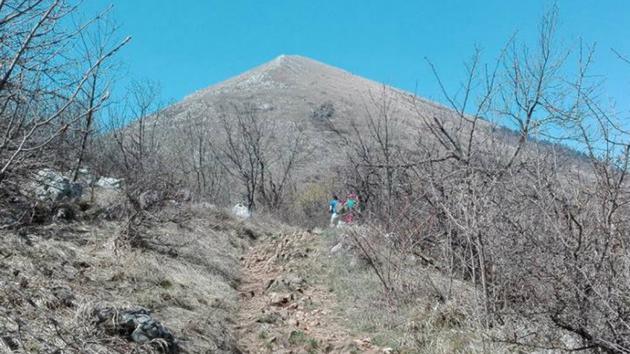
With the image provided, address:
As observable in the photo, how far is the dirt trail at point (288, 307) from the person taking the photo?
5.63 metres

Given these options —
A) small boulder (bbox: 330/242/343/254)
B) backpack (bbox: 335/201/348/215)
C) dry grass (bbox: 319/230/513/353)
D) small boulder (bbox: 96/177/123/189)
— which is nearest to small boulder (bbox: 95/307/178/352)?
dry grass (bbox: 319/230/513/353)

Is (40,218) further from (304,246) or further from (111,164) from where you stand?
(111,164)

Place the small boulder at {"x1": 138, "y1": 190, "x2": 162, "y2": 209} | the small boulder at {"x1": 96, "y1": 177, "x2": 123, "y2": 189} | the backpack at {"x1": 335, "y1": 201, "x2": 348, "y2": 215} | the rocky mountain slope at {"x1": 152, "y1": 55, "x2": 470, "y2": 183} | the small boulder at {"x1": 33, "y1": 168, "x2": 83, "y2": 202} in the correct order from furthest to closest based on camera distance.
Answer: the rocky mountain slope at {"x1": 152, "y1": 55, "x2": 470, "y2": 183} < the backpack at {"x1": 335, "y1": 201, "x2": 348, "y2": 215} < the small boulder at {"x1": 96, "y1": 177, "x2": 123, "y2": 189} < the small boulder at {"x1": 138, "y1": 190, "x2": 162, "y2": 209} < the small boulder at {"x1": 33, "y1": 168, "x2": 83, "y2": 202}

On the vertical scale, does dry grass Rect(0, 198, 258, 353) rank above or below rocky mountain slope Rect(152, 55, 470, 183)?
below

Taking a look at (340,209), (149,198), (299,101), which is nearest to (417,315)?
(149,198)

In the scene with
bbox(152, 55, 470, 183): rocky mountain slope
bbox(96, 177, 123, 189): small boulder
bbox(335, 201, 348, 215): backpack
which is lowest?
bbox(96, 177, 123, 189): small boulder

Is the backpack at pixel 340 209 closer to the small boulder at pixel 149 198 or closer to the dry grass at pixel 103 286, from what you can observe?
the dry grass at pixel 103 286

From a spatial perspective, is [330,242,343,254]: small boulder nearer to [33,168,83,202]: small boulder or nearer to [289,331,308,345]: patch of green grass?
[289,331,308,345]: patch of green grass

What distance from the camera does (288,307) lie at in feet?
23.4

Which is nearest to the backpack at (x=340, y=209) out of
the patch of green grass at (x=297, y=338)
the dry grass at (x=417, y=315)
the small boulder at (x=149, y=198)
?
the small boulder at (x=149, y=198)

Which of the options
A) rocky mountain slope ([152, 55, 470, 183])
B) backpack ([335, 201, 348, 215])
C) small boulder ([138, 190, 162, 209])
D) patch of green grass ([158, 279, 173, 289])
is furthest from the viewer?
rocky mountain slope ([152, 55, 470, 183])

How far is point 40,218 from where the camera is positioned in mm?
7113

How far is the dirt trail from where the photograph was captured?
5633 millimetres

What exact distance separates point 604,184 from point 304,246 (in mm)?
7560
